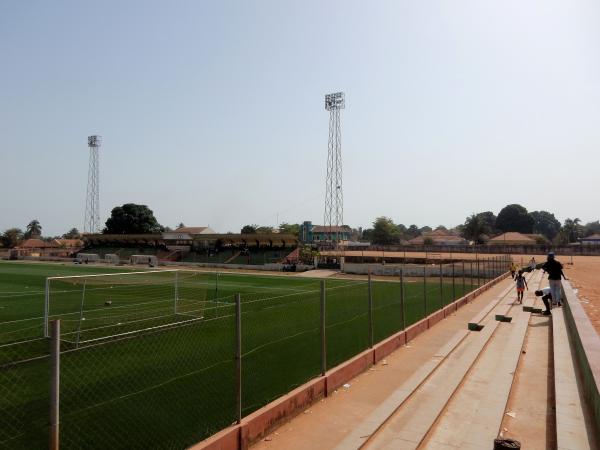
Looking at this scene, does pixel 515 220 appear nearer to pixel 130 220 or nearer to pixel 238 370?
pixel 130 220

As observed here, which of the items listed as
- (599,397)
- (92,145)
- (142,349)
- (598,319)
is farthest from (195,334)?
(92,145)

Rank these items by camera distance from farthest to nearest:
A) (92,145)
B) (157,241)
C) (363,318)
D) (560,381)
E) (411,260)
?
(92,145)
(157,241)
(411,260)
(363,318)
(560,381)

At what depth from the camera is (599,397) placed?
5668 millimetres

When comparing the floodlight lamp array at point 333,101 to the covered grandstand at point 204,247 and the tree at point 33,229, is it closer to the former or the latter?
the covered grandstand at point 204,247

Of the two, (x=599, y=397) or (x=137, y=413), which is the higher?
(x=599, y=397)

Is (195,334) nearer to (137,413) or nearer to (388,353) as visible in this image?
(388,353)

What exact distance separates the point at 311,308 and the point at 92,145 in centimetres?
8982

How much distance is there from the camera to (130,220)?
98.9 m

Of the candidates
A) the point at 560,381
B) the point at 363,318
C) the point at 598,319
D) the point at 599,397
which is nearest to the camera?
the point at 599,397

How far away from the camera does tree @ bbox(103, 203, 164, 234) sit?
9888 cm

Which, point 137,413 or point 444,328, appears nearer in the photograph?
point 137,413

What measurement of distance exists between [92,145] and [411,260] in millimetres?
71127

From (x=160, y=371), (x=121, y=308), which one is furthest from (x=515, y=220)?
(x=160, y=371)

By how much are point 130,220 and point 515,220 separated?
12388 centimetres
